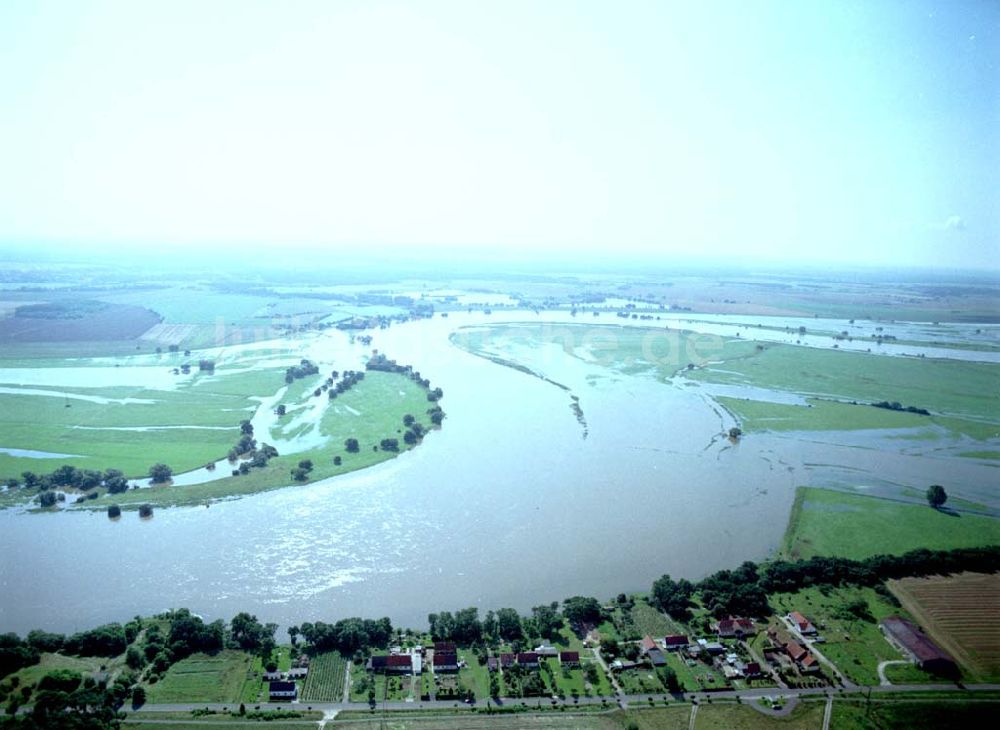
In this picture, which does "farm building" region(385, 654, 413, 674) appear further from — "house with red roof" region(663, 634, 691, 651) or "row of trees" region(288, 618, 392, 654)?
"house with red roof" region(663, 634, 691, 651)

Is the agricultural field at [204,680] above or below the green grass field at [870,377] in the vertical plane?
below

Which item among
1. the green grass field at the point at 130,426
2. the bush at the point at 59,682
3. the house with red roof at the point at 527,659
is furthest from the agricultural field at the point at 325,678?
the green grass field at the point at 130,426

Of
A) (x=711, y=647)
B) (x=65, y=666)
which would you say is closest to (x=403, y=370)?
(x=65, y=666)

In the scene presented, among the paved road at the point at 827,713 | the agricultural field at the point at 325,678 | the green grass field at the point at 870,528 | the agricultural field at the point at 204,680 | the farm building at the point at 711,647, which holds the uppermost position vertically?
the green grass field at the point at 870,528

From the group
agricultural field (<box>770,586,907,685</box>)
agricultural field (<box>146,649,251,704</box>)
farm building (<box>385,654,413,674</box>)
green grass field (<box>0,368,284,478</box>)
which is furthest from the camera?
green grass field (<box>0,368,284,478</box>)

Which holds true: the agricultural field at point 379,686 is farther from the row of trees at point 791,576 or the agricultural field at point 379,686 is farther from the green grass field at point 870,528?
the green grass field at point 870,528

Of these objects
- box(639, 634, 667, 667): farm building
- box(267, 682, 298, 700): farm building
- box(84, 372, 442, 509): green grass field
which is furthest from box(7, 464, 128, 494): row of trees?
box(639, 634, 667, 667): farm building
